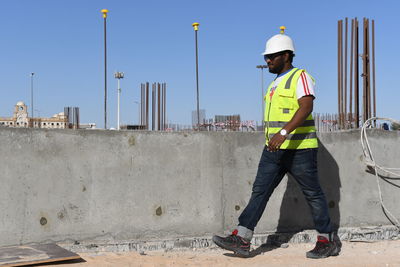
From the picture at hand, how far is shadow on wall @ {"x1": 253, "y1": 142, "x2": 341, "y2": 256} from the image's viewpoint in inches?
179

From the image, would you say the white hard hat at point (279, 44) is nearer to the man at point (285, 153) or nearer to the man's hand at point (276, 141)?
the man at point (285, 153)

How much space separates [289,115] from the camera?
3.73 m

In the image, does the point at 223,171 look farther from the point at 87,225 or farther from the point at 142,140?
the point at 87,225

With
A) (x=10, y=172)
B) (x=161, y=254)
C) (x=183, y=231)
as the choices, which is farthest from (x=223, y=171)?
(x=10, y=172)

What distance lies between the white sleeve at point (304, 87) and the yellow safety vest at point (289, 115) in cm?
3

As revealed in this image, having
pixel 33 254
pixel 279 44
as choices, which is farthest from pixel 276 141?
pixel 33 254

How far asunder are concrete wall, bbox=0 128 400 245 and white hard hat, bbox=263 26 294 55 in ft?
3.16

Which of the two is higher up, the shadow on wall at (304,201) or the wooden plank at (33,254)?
the shadow on wall at (304,201)

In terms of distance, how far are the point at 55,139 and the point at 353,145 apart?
290 centimetres

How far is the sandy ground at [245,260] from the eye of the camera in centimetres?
366

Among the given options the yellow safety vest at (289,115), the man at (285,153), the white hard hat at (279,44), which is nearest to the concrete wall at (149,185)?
the man at (285,153)

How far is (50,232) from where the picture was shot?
153 inches

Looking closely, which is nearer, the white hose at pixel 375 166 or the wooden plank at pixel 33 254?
the wooden plank at pixel 33 254

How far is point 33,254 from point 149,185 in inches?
44.6
